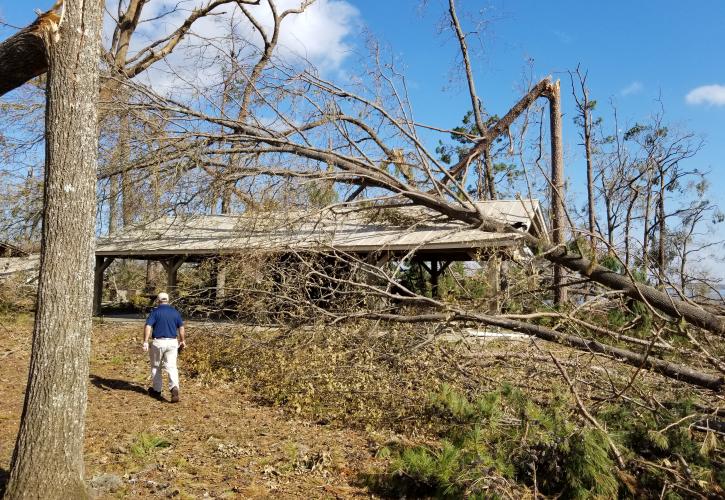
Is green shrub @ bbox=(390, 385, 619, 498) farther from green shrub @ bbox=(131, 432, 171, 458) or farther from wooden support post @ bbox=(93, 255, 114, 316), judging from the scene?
wooden support post @ bbox=(93, 255, 114, 316)

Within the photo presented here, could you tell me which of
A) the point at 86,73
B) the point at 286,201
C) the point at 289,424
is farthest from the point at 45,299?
the point at 286,201

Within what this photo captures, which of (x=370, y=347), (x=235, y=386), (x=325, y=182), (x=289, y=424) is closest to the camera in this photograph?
(x=289, y=424)

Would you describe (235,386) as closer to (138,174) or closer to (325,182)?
(325,182)

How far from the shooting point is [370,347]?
813 cm

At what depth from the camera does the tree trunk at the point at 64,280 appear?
419 cm

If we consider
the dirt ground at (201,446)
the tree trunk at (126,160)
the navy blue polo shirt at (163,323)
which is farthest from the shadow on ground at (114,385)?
the tree trunk at (126,160)

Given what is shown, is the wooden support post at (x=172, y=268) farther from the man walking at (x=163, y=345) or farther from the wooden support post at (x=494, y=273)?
the wooden support post at (x=494, y=273)

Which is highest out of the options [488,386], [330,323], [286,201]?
[286,201]

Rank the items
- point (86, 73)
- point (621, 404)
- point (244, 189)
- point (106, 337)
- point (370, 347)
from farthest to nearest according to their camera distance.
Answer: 1. point (106, 337)
2. point (244, 189)
3. point (370, 347)
4. point (621, 404)
5. point (86, 73)

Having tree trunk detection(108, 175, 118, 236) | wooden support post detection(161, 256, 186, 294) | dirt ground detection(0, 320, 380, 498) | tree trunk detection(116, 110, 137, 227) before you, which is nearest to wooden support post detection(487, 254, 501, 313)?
dirt ground detection(0, 320, 380, 498)

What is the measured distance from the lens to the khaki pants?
8.16m

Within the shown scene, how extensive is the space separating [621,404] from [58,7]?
6177 millimetres

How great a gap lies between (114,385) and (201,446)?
10.4 feet

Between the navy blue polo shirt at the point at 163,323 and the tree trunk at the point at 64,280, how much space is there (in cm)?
380
